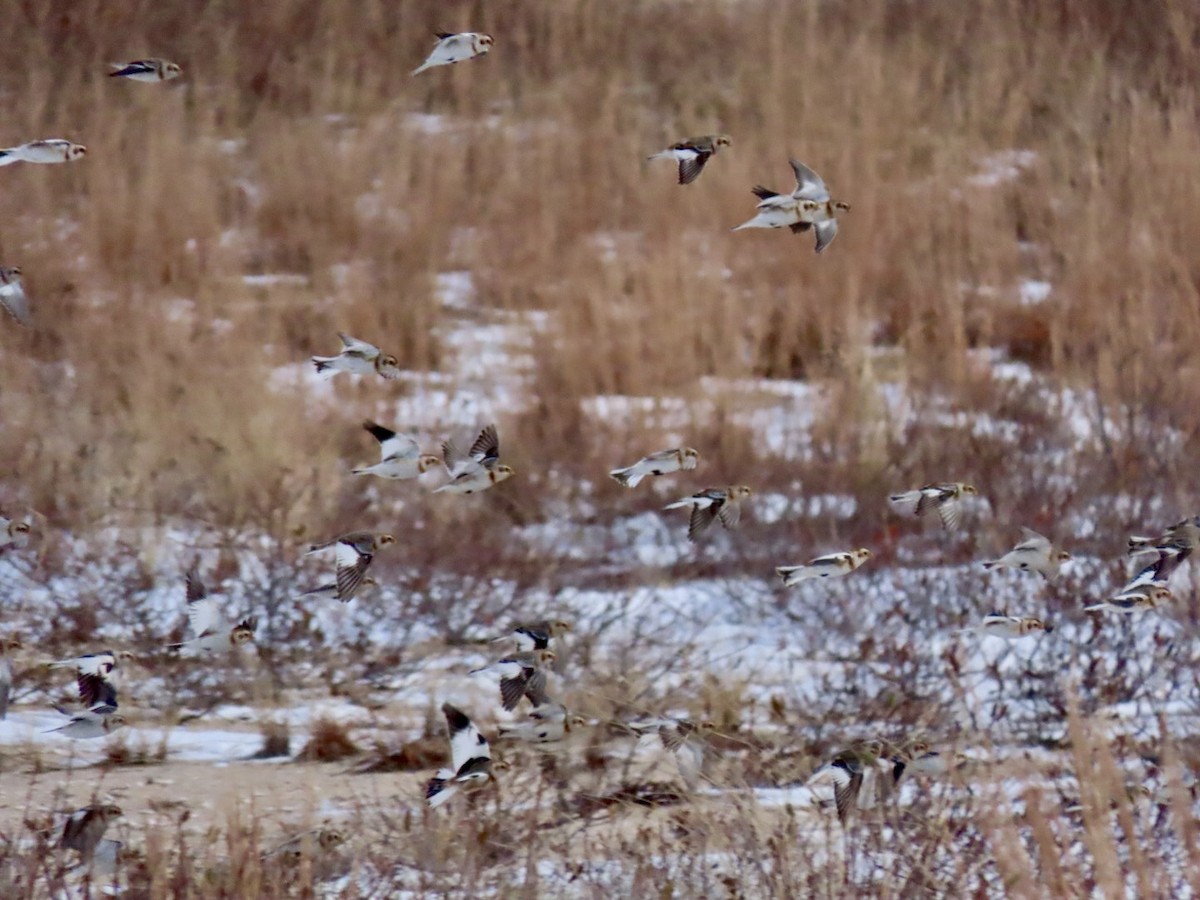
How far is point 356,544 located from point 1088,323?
545 centimetres

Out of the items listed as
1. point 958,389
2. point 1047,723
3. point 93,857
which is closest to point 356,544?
point 93,857

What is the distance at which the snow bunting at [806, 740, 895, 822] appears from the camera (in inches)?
119

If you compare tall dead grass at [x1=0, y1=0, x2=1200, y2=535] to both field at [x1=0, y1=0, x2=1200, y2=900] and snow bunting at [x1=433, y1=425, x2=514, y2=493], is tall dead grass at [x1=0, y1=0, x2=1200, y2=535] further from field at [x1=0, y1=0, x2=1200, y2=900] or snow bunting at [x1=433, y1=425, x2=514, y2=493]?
snow bunting at [x1=433, y1=425, x2=514, y2=493]

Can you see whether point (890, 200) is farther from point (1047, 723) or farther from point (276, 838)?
point (276, 838)

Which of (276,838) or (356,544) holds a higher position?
(356,544)

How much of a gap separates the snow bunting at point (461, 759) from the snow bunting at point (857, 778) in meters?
0.65

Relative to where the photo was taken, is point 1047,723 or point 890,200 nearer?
point 1047,723

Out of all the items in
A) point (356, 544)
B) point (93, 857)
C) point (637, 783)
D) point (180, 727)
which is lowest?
point (180, 727)

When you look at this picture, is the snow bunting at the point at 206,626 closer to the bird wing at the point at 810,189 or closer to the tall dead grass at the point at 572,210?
the bird wing at the point at 810,189

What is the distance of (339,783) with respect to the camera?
4.49m

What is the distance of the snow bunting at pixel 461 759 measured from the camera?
3148mm

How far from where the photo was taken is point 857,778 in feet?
10.0

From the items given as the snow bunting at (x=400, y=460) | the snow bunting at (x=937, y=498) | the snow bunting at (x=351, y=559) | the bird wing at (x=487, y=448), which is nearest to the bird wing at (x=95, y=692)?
the snow bunting at (x=351, y=559)

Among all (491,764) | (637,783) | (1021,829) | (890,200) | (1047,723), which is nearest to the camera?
(491,764)
